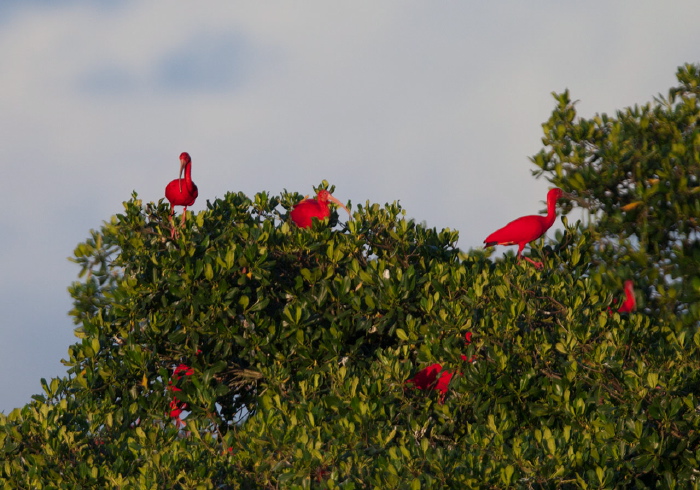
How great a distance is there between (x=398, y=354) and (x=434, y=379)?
0.41m

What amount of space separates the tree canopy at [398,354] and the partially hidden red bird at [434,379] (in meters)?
0.04

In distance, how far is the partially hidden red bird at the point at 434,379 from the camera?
6941 mm

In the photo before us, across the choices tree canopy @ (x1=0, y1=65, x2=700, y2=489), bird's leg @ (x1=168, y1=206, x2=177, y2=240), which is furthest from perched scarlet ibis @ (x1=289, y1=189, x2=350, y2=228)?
bird's leg @ (x1=168, y1=206, x2=177, y2=240)

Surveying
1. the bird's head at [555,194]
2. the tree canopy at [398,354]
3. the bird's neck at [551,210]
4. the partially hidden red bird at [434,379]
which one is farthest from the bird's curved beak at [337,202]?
the partially hidden red bird at [434,379]

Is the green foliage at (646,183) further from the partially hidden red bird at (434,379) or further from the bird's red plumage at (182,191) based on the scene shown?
the bird's red plumage at (182,191)

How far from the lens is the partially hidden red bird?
694 centimetres

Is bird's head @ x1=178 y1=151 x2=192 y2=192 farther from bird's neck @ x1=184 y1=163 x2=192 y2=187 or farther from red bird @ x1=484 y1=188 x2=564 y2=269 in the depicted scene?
red bird @ x1=484 y1=188 x2=564 y2=269

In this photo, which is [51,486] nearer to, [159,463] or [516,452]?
[159,463]

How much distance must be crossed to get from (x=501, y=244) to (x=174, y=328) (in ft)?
13.2

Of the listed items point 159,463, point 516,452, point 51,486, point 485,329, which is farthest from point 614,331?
point 51,486

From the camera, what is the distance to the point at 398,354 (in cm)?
721

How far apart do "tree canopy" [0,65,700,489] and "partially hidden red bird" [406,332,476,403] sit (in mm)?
40

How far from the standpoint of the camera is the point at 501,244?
9.67 m

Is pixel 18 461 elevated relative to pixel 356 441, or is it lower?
elevated
